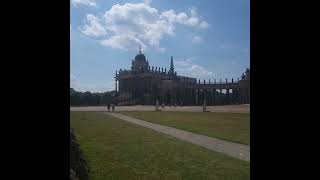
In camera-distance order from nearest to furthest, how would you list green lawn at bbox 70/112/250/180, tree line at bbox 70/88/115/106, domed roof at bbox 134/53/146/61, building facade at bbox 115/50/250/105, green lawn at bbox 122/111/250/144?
green lawn at bbox 70/112/250/180 → green lawn at bbox 122/111/250/144 → tree line at bbox 70/88/115/106 → building facade at bbox 115/50/250/105 → domed roof at bbox 134/53/146/61

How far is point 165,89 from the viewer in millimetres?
103750

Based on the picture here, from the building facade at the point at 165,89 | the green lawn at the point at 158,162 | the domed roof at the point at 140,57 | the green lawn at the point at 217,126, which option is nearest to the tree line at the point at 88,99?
the building facade at the point at 165,89

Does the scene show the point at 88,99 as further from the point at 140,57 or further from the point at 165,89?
the point at 140,57

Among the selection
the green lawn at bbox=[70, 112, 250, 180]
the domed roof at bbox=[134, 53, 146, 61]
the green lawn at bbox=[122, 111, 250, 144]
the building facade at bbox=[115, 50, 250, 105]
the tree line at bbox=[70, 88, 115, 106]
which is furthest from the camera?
the domed roof at bbox=[134, 53, 146, 61]

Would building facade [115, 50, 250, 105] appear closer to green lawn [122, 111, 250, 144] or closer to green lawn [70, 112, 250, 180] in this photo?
green lawn [122, 111, 250, 144]

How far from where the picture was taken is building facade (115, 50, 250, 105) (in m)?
94.4

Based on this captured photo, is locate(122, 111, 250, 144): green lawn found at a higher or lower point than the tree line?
lower

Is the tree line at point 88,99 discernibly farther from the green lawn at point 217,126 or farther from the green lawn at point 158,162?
the green lawn at point 158,162

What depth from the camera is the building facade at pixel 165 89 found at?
94438 mm

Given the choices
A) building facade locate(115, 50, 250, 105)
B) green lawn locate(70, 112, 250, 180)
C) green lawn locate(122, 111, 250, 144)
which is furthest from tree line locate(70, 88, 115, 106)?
green lawn locate(70, 112, 250, 180)
